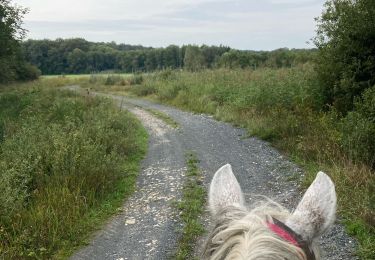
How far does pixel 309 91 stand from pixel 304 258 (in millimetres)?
9813

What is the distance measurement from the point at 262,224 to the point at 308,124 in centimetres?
863

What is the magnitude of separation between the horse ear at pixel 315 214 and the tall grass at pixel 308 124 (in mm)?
3480

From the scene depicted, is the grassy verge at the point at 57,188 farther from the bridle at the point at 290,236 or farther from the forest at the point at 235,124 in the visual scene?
the bridle at the point at 290,236

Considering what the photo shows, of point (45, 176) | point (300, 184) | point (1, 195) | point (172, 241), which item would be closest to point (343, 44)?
point (300, 184)

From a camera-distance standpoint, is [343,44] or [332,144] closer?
[332,144]

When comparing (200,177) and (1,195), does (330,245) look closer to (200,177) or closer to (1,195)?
(200,177)

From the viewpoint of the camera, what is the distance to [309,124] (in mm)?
9469

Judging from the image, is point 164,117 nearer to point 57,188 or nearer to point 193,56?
point 57,188

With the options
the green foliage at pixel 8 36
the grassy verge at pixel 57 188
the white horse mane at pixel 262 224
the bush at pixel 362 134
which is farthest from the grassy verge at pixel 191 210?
the green foliage at pixel 8 36

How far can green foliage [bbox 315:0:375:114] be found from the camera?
28.7 feet

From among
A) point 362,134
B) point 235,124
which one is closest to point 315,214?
point 362,134

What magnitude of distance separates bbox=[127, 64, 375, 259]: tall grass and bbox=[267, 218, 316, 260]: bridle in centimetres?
356

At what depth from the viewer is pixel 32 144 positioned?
723 cm

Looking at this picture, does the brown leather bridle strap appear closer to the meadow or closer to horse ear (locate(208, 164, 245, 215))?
horse ear (locate(208, 164, 245, 215))
